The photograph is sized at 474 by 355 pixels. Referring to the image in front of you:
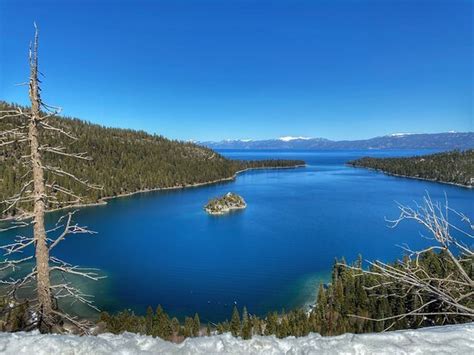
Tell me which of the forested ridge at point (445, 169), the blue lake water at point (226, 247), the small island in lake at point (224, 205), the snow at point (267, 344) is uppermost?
the snow at point (267, 344)

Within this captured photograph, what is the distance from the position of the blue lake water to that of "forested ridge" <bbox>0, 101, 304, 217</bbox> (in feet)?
48.6

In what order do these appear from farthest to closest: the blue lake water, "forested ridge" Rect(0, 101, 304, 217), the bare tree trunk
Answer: "forested ridge" Rect(0, 101, 304, 217) → the blue lake water → the bare tree trunk

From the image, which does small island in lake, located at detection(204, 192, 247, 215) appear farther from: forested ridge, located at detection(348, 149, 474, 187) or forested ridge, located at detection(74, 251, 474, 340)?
forested ridge, located at detection(348, 149, 474, 187)

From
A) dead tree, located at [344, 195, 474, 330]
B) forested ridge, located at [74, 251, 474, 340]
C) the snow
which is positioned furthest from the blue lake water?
the snow

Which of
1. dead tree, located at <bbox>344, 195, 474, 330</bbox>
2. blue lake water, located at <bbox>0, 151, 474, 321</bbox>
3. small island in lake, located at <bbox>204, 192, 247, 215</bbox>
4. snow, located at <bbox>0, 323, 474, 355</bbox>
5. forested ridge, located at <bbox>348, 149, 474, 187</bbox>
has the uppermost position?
dead tree, located at <bbox>344, 195, 474, 330</bbox>

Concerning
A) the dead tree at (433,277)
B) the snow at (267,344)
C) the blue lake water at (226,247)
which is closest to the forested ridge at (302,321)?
the blue lake water at (226,247)

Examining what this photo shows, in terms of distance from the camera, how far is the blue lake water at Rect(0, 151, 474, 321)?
4278 cm

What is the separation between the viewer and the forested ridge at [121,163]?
108812 mm

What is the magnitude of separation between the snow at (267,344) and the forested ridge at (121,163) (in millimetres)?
98661

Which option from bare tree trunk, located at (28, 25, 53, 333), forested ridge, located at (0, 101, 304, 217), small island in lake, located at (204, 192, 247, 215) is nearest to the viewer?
bare tree trunk, located at (28, 25, 53, 333)

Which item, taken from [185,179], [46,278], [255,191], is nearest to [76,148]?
[185,179]

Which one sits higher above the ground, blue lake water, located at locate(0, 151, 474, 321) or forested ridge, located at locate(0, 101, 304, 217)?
forested ridge, located at locate(0, 101, 304, 217)

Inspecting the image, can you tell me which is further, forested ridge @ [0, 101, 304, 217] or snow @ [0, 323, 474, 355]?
forested ridge @ [0, 101, 304, 217]

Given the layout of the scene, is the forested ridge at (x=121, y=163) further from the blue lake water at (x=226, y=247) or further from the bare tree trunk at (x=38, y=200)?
the bare tree trunk at (x=38, y=200)
